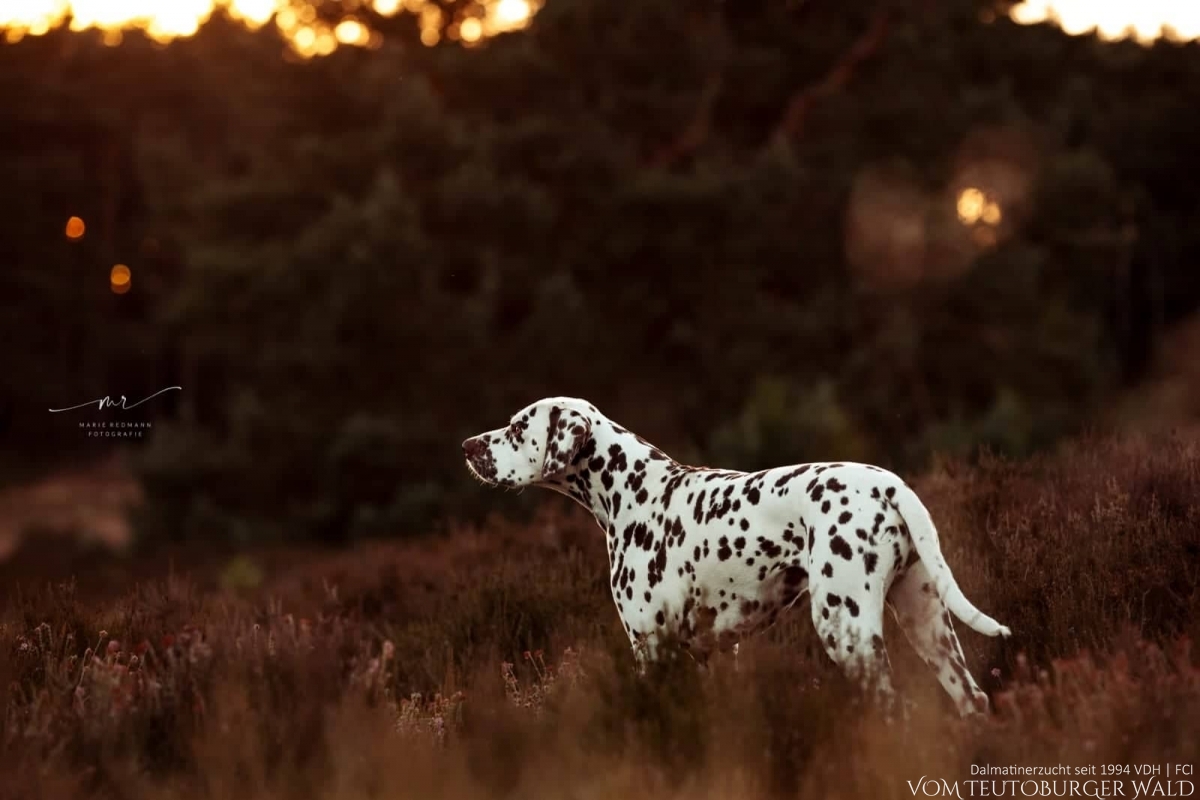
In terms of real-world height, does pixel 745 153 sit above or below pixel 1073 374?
above

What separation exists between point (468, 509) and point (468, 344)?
3464 mm

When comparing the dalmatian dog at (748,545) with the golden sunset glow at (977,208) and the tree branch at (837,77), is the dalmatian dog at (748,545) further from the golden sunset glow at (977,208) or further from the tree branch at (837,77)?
the tree branch at (837,77)

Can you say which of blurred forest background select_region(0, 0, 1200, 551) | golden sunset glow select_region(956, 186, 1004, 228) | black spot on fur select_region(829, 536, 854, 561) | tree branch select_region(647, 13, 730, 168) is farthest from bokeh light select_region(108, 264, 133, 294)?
black spot on fur select_region(829, 536, 854, 561)

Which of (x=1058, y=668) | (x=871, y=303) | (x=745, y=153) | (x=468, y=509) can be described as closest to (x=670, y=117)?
(x=745, y=153)

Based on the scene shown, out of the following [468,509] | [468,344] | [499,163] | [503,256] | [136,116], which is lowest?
[468,509]

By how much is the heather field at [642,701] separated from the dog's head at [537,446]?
96 centimetres

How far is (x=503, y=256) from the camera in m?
28.0

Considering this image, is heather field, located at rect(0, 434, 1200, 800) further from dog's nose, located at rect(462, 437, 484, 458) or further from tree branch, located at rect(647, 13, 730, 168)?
tree branch, located at rect(647, 13, 730, 168)

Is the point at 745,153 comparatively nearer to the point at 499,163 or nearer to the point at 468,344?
the point at 499,163

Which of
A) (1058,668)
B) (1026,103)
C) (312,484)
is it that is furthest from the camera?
(1026,103)

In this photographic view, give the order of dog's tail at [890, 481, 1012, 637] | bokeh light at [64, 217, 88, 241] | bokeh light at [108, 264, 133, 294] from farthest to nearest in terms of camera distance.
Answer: bokeh light at [108, 264, 133, 294], bokeh light at [64, 217, 88, 241], dog's tail at [890, 481, 1012, 637]

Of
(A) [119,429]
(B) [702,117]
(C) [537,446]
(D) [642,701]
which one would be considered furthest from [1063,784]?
(A) [119,429]

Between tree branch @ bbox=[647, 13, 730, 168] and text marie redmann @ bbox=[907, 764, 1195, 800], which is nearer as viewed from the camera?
text marie redmann @ bbox=[907, 764, 1195, 800]

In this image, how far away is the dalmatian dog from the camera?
5496 millimetres
